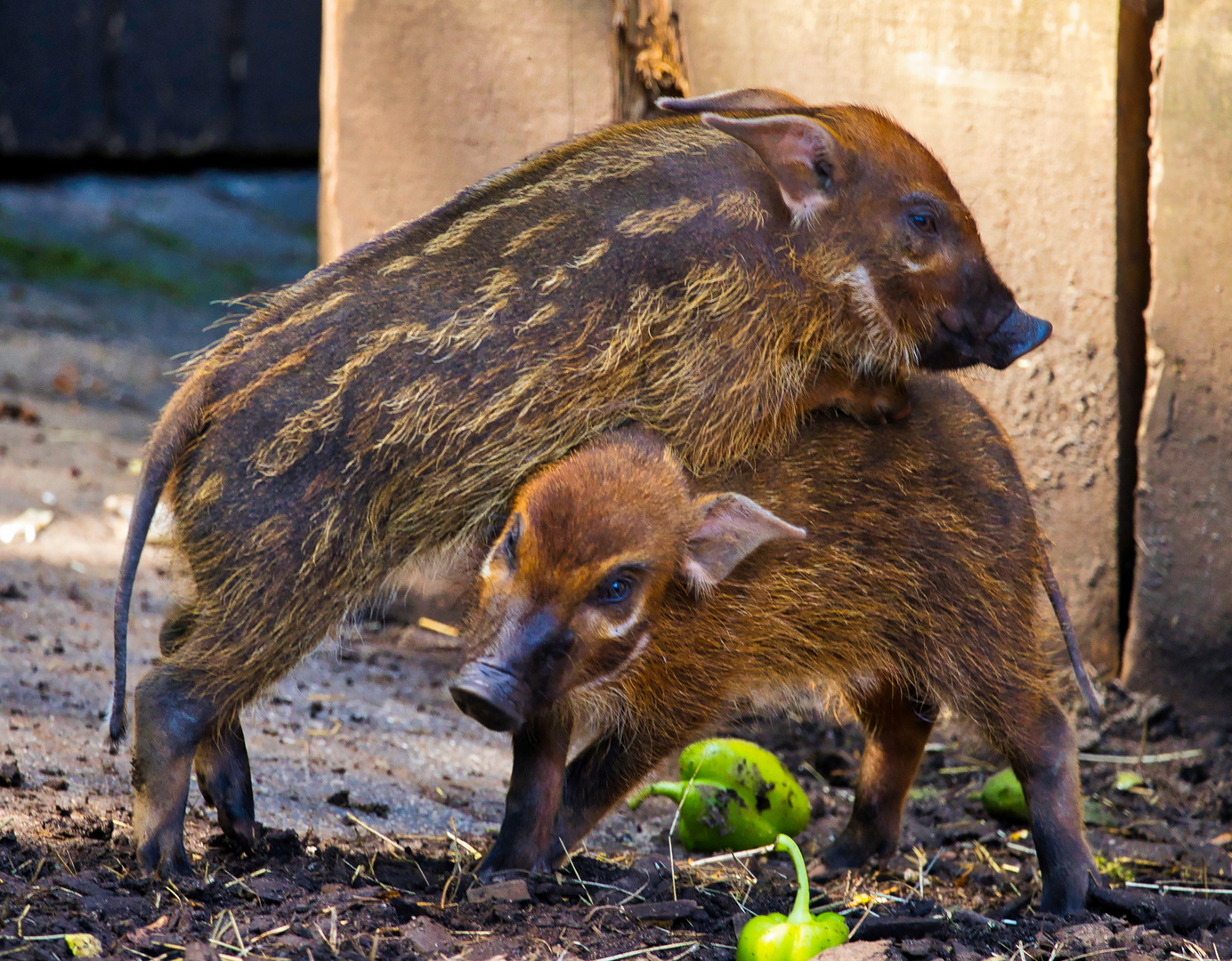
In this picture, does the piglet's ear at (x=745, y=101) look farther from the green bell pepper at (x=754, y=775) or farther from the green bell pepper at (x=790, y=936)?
the green bell pepper at (x=790, y=936)

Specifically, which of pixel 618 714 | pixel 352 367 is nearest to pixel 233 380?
pixel 352 367

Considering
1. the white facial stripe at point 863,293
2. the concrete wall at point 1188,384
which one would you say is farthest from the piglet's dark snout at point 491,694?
the concrete wall at point 1188,384

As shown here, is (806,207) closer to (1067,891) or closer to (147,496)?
(147,496)

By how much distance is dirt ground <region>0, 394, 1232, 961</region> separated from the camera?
2863mm

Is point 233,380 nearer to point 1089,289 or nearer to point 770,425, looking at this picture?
point 770,425

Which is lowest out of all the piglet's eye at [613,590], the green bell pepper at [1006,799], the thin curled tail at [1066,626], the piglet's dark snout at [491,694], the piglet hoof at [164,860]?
the green bell pepper at [1006,799]

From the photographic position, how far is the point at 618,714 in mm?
3574

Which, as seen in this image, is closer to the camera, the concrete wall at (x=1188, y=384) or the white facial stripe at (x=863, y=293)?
the white facial stripe at (x=863, y=293)

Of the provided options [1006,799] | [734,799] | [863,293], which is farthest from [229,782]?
[1006,799]

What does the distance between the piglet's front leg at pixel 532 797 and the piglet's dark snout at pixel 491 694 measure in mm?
404

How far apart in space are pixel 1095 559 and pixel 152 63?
10608mm

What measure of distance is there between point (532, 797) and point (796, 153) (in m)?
1.79

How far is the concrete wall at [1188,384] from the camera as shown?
4875mm

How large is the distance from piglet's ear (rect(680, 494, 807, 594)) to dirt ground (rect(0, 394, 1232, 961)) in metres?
0.77
